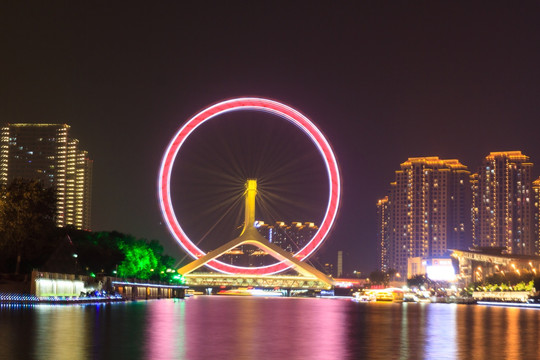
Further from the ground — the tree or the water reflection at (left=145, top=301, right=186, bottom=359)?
the tree

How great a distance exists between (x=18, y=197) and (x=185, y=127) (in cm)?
1854

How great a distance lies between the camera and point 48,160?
189125 millimetres

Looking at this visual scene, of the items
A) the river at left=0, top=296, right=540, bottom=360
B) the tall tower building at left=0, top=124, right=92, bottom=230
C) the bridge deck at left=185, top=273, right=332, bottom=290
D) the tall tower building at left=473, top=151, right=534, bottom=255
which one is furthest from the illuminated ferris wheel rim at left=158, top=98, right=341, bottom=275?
the tall tower building at left=0, top=124, right=92, bottom=230

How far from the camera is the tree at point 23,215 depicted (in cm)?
5816

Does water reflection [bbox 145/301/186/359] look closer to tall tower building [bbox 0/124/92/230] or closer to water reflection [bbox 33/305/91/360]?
water reflection [bbox 33/305/91/360]

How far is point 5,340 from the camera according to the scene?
69.9 ft

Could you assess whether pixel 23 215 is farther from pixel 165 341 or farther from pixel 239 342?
pixel 239 342

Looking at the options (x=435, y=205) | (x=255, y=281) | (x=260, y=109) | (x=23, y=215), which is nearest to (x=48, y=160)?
(x=435, y=205)

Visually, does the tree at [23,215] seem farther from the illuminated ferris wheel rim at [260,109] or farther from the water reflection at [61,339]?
the water reflection at [61,339]

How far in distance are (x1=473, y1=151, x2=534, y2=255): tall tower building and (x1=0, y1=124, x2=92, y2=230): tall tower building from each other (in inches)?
3426

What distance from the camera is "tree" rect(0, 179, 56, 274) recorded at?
58156 mm

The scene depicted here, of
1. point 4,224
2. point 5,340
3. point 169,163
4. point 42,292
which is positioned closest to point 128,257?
point 169,163

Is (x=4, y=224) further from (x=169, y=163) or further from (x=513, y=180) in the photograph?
(x=513, y=180)

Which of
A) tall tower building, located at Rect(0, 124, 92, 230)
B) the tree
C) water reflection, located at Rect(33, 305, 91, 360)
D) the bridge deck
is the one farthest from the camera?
tall tower building, located at Rect(0, 124, 92, 230)
